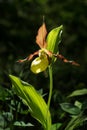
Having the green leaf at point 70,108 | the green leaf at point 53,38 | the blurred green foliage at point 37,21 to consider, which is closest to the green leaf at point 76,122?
the green leaf at point 70,108

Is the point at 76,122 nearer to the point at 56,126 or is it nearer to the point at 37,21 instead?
the point at 56,126

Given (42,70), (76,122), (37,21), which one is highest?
(37,21)

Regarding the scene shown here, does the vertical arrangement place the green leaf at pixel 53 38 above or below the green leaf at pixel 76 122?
above

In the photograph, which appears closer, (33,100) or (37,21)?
(33,100)

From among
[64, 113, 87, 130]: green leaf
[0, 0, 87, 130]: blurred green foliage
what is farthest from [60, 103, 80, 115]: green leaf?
[0, 0, 87, 130]: blurred green foliage

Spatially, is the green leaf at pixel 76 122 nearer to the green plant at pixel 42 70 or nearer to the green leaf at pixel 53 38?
the green plant at pixel 42 70

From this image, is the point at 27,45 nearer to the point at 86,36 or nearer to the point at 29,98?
the point at 86,36

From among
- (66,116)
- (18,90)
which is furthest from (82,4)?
(18,90)

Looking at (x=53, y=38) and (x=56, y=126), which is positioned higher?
(x=53, y=38)

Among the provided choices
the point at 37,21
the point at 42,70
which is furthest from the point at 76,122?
the point at 37,21
